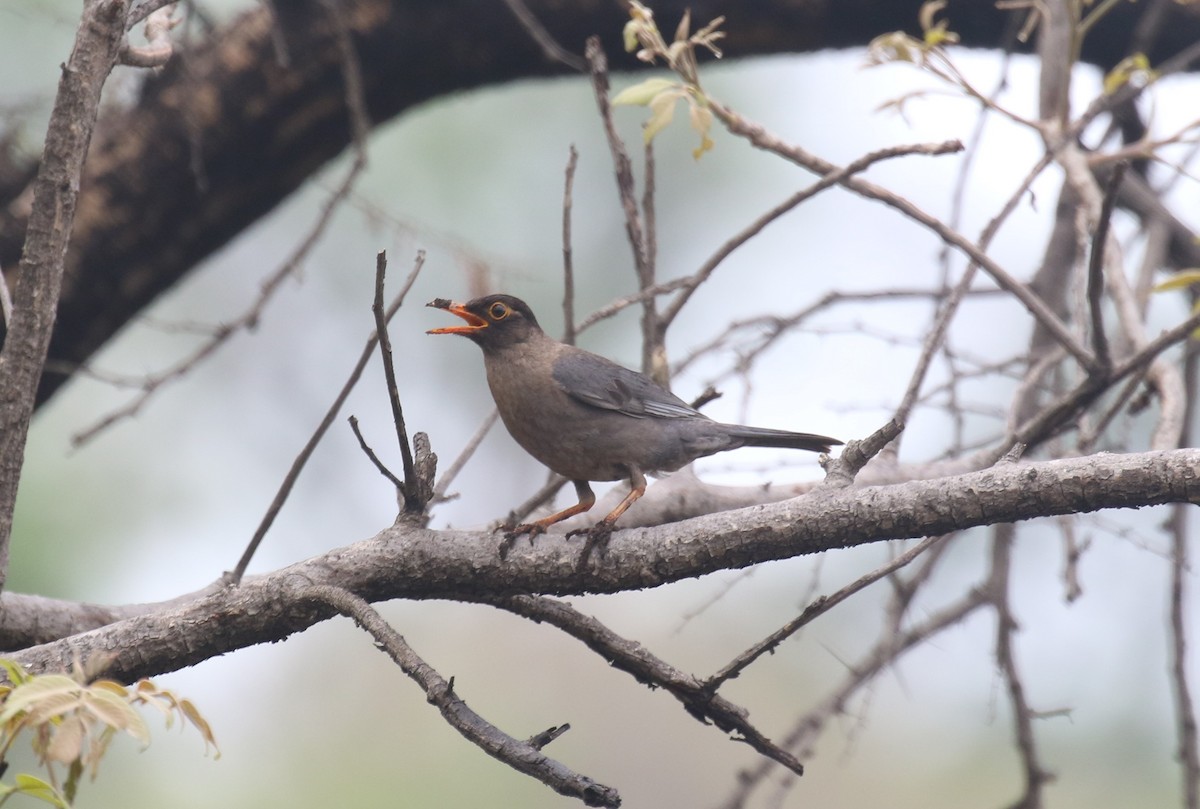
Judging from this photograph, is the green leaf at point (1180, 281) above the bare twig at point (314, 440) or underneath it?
above

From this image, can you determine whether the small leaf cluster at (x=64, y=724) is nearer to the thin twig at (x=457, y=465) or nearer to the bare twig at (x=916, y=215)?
the thin twig at (x=457, y=465)

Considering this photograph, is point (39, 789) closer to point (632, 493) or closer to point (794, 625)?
point (794, 625)

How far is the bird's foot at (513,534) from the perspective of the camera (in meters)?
2.97

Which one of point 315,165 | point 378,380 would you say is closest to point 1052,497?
point 315,165

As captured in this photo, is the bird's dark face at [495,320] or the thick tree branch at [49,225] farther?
the bird's dark face at [495,320]

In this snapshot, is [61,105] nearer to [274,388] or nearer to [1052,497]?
[1052,497]

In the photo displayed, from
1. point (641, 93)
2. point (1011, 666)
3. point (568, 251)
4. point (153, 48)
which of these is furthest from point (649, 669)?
point (153, 48)

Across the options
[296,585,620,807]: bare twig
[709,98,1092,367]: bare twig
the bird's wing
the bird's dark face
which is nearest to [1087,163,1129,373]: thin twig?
[709,98,1092,367]: bare twig

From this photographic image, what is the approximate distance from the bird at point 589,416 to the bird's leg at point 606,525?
13 millimetres

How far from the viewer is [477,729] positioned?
2312 millimetres

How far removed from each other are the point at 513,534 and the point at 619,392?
1.74m

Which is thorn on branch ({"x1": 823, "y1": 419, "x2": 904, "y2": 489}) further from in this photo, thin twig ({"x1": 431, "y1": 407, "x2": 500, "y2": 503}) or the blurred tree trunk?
the blurred tree trunk

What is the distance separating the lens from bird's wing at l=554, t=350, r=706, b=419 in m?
4.69

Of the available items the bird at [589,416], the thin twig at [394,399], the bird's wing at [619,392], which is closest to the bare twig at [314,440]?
the thin twig at [394,399]
